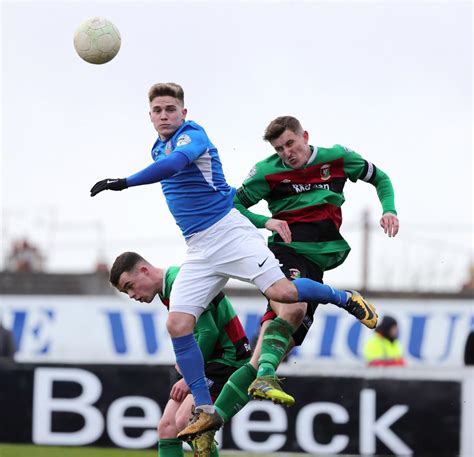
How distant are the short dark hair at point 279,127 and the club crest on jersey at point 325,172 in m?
0.40

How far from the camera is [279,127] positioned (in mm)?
8555

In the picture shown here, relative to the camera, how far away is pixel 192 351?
831 centimetres

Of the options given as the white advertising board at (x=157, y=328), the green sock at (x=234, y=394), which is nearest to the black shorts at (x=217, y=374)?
the green sock at (x=234, y=394)

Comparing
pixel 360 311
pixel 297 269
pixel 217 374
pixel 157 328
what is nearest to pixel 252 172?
pixel 297 269

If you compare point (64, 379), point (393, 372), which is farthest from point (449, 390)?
point (64, 379)

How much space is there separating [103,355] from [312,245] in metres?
15.1

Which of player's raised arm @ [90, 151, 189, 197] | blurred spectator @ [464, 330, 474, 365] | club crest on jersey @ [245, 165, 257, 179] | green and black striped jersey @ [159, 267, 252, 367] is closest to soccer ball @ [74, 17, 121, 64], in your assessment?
player's raised arm @ [90, 151, 189, 197]

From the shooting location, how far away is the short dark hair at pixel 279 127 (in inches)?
337

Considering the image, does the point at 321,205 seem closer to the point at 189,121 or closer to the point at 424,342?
the point at 189,121

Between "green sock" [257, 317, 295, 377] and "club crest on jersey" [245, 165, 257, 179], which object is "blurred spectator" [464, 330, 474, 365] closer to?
"green sock" [257, 317, 295, 377]

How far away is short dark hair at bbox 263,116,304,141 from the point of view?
8.56 m

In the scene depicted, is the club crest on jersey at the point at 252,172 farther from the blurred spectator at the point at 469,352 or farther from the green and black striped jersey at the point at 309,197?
the blurred spectator at the point at 469,352

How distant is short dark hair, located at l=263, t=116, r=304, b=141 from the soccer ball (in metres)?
1.20

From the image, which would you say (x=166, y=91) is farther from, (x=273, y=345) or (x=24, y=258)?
(x=24, y=258)
